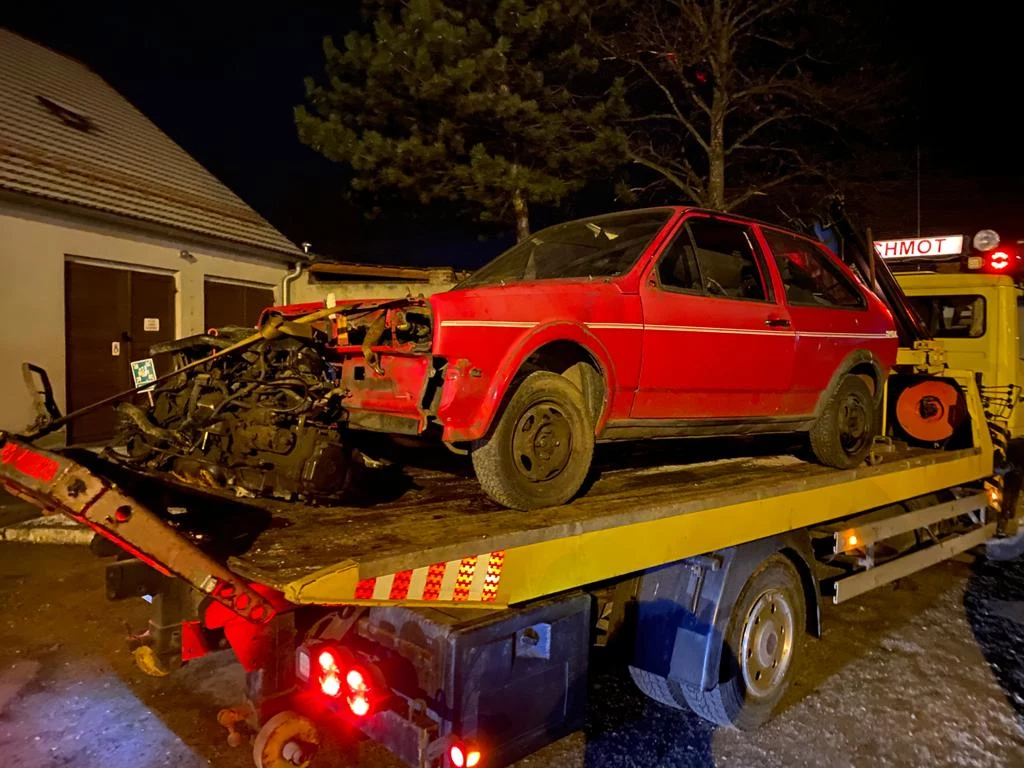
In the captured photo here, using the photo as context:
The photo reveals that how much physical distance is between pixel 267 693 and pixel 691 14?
12929 millimetres

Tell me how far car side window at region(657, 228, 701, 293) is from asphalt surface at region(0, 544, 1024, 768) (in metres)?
2.14

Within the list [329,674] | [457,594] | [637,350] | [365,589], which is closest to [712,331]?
[637,350]

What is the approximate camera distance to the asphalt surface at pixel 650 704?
11.9 ft

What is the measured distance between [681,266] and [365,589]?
2.68 meters

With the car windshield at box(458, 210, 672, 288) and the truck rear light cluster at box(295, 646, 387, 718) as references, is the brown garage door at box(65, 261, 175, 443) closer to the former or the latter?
the car windshield at box(458, 210, 672, 288)

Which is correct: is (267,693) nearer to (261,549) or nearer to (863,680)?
(261,549)

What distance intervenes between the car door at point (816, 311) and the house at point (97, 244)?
8.44 meters

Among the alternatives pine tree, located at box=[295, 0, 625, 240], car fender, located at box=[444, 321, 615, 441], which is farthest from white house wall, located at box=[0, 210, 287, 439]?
car fender, located at box=[444, 321, 615, 441]

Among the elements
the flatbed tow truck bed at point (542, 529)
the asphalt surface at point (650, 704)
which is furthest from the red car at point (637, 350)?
the asphalt surface at point (650, 704)

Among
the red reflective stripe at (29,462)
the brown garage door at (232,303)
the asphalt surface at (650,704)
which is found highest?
the brown garage door at (232,303)

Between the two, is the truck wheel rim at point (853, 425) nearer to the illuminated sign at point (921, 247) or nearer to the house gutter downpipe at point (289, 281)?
the illuminated sign at point (921, 247)

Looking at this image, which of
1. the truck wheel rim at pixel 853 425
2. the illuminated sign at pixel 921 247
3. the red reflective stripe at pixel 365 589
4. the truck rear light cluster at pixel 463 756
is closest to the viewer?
the red reflective stripe at pixel 365 589

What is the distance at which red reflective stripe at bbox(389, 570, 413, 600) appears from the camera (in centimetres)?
258

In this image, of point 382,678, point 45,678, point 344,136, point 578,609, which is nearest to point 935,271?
point 578,609
